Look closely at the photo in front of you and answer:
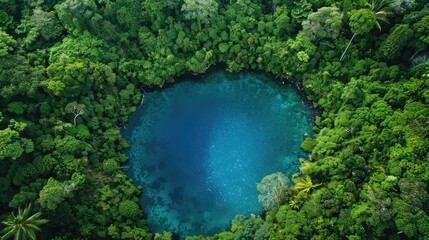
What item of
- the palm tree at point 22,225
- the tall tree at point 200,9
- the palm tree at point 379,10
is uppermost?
the palm tree at point 379,10

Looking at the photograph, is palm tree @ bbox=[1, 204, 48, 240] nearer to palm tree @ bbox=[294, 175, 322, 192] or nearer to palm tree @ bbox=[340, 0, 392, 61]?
palm tree @ bbox=[294, 175, 322, 192]

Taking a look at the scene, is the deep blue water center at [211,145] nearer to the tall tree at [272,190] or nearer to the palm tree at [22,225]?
the tall tree at [272,190]

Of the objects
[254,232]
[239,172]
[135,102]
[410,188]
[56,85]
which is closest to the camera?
[410,188]

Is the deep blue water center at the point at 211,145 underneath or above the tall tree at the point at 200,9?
underneath

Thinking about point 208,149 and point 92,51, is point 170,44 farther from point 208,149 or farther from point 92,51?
point 208,149

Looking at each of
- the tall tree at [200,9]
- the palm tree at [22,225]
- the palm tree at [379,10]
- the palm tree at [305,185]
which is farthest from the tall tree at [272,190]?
the tall tree at [200,9]

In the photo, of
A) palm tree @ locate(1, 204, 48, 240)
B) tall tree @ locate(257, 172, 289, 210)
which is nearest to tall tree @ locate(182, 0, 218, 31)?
tall tree @ locate(257, 172, 289, 210)

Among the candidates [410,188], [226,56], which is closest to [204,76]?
[226,56]
